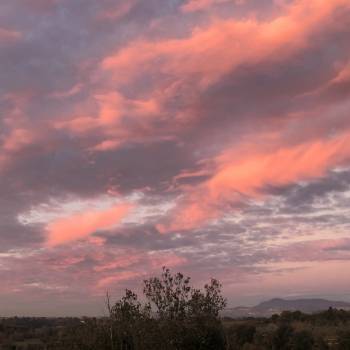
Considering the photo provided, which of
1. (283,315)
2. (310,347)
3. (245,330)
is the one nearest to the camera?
(310,347)

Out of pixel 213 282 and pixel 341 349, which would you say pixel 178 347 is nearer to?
pixel 213 282

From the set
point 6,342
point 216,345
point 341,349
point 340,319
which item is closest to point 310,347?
point 341,349

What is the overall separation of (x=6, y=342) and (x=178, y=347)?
7749 centimetres

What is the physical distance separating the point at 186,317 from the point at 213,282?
2322mm

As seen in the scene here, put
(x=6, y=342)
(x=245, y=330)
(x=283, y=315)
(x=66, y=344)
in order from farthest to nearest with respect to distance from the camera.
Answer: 1. (x=283, y=315)
2. (x=6, y=342)
3. (x=245, y=330)
4. (x=66, y=344)

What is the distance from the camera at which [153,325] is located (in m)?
27.4

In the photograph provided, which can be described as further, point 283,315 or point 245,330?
point 283,315

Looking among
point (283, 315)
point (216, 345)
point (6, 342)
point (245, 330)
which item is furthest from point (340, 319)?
point (216, 345)

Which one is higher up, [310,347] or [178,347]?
[178,347]

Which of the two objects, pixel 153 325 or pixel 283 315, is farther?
pixel 283 315

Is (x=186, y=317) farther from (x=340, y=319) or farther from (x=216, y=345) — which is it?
(x=340, y=319)

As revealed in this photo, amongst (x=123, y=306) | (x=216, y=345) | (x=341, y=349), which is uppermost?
(x=123, y=306)

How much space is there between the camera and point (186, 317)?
27.8 metres

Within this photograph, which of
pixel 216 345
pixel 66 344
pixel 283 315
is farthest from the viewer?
pixel 283 315
